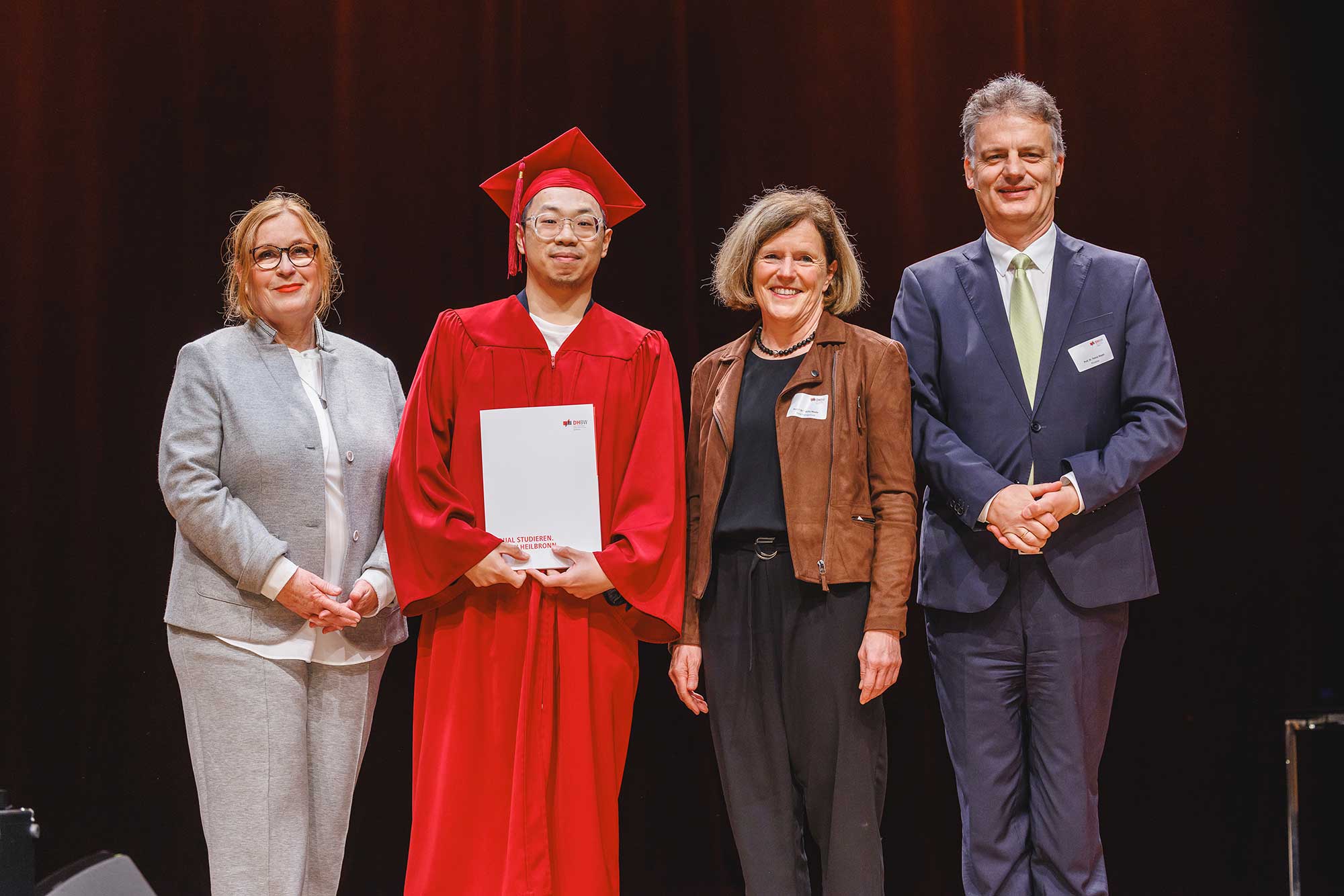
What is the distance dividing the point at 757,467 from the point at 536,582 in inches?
23.8

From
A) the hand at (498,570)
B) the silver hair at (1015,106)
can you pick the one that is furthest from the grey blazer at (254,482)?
the silver hair at (1015,106)

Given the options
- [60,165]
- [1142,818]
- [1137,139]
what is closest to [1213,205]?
[1137,139]

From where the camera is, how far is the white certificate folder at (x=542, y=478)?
2717 mm

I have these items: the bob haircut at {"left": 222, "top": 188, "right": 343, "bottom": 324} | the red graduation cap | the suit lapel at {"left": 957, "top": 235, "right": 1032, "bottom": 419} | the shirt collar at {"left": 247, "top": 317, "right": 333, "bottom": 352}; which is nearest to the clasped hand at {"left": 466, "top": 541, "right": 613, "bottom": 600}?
the red graduation cap

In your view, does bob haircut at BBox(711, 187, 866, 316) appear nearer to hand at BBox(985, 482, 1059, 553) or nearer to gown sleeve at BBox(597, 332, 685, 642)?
gown sleeve at BBox(597, 332, 685, 642)

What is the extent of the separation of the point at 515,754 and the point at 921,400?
1331 mm

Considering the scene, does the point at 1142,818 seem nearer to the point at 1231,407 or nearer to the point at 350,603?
the point at 1231,407

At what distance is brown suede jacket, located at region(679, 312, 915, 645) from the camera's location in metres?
2.63

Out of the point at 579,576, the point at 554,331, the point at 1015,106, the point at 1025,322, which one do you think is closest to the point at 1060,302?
the point at 1025,322

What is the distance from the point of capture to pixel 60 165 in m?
3.78

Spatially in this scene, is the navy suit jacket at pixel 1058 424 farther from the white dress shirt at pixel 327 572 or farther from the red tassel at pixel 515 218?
the white dress shirt at pixel 327 572

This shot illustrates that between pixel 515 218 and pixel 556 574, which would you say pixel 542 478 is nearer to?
pixel 556 574

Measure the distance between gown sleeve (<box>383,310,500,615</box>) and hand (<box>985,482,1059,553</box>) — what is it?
1.18 metres

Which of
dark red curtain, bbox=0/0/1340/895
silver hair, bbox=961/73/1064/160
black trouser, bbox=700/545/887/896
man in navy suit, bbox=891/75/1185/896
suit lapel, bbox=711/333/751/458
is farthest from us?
dark red curtain, bbox=0/0/1340/895
